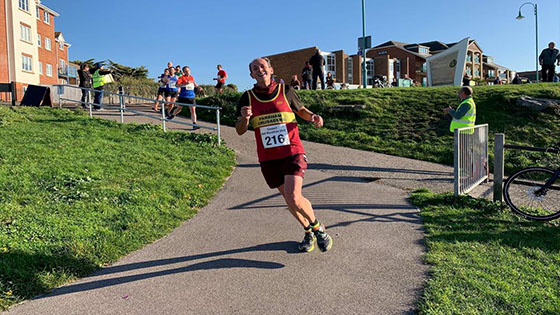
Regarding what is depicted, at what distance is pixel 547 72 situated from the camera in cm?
1809

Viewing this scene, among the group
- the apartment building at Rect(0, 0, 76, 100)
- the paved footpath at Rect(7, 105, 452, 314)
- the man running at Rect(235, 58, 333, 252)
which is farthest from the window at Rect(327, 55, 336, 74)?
the man running at Rect(235, 58, 333, 252)

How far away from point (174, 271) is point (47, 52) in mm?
47234

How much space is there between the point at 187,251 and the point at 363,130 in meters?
9.35

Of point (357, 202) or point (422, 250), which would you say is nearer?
point (422, 250)

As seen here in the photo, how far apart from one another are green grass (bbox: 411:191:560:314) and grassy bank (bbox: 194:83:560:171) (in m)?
4.52

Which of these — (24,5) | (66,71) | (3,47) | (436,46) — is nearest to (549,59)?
(3,47)

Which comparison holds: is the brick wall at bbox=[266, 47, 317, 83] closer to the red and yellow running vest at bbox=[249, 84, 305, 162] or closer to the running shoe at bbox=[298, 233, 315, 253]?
the red and yellow running vest at bbox=[249, 84, 305, 162]

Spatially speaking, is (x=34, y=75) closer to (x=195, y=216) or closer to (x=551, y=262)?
(x=195, y=216)

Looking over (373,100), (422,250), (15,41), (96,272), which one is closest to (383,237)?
(422,250)

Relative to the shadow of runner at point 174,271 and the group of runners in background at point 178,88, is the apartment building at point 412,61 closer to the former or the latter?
the group of runners in background at point 178,88

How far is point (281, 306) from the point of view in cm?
316

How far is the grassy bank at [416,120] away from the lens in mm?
10883

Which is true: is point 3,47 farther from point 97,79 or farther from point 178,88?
point 178,88

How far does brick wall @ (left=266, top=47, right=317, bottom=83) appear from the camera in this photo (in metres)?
41.2
